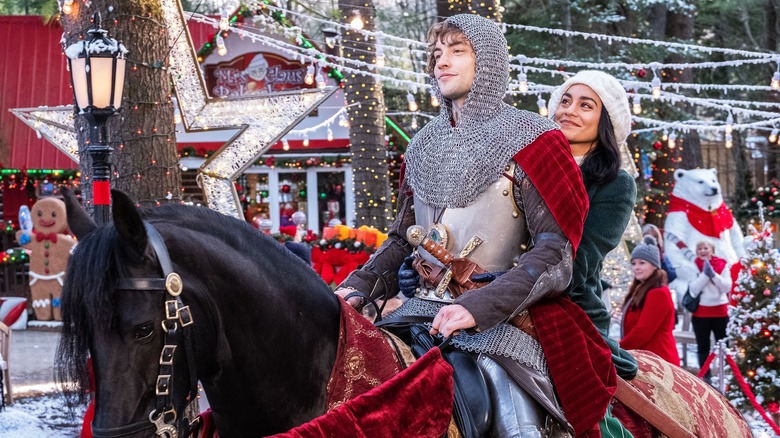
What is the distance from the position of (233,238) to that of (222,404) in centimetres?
48

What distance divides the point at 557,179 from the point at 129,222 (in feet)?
4.55

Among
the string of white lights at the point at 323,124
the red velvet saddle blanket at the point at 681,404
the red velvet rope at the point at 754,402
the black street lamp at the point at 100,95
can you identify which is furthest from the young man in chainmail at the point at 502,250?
the string of white lights at the point at 323,124

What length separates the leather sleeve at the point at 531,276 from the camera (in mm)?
2840

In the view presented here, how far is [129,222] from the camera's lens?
7.61 ft

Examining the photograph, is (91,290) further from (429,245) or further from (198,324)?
(429,245)

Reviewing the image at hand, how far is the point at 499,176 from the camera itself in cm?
311

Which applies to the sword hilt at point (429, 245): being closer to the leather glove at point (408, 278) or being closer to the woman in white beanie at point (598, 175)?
the leather glove at point (408, 278)

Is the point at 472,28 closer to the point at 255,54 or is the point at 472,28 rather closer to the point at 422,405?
the point at 422,405

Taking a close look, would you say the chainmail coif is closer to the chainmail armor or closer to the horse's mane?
the chainmail armor

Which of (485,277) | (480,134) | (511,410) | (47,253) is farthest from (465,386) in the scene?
(47,253)

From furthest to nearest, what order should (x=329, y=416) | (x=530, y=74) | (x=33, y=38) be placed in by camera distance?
1. (x=33, y=38)
2. (x=530, y=74)
3. (x=329, y=416)

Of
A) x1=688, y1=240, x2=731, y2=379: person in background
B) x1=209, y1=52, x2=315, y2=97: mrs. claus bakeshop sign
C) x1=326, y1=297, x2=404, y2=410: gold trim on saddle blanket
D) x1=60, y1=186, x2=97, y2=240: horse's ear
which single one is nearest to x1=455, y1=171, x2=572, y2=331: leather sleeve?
x1=326, y1=297, x2=404, y2=410: gold trim on saddle blanket

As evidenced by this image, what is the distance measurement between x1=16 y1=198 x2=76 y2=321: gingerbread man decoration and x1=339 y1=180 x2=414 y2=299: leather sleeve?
44.2 ft

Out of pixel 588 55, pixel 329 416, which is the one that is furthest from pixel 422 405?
pixel 588 55
